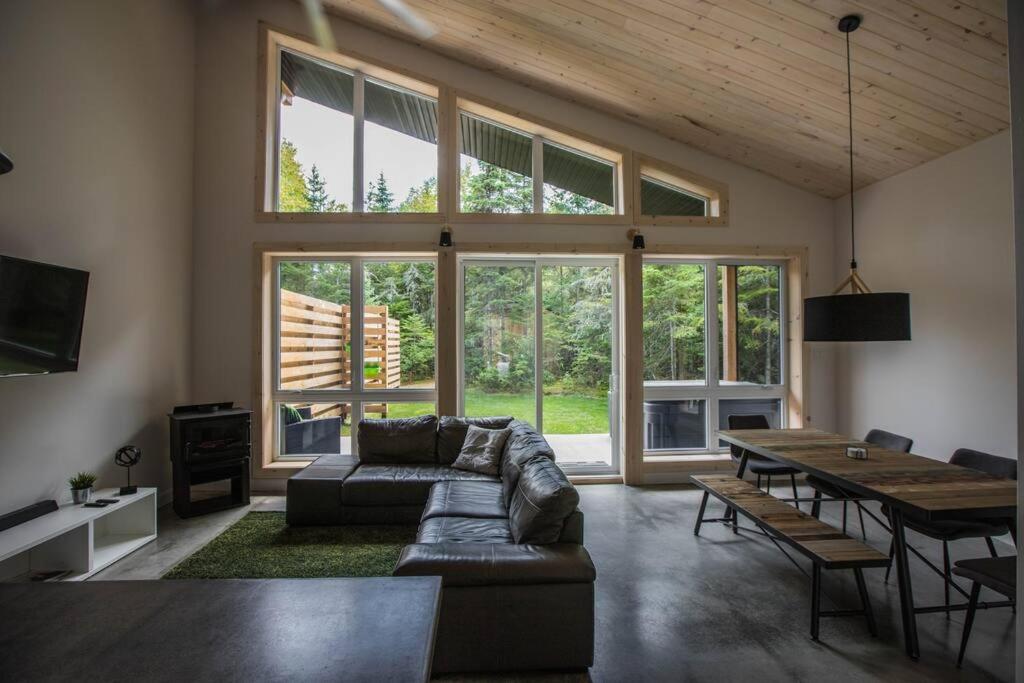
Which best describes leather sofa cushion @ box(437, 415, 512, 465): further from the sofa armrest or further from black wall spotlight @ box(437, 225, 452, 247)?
the sofa armrest

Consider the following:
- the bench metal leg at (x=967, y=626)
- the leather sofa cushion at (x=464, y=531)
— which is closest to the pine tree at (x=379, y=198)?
the leather sofa cushion at (x=464, y=531)

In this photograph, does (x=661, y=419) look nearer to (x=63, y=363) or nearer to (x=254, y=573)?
(x=254, y=573)

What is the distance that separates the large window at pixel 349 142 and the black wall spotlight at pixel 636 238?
2.15 m

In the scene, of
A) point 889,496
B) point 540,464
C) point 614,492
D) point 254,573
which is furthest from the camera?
point 614,492

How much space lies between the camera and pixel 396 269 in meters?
5.07

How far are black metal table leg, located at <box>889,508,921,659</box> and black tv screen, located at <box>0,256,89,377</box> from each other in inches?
193

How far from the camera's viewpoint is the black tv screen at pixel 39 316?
2.64 meters

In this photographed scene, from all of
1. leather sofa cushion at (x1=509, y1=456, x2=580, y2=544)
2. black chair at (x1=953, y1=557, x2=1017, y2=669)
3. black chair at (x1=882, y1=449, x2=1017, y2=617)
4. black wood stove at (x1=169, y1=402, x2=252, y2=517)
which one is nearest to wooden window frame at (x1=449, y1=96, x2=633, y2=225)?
black wood stove at (x1=169, y1=402, x2=252, y2=517)

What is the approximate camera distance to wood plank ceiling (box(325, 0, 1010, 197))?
2.93 metres

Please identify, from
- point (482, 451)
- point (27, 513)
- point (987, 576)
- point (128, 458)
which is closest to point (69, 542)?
point (27, 513)

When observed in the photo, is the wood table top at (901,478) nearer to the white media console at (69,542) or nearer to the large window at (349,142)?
the large window at (349,142)

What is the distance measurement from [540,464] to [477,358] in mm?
2465

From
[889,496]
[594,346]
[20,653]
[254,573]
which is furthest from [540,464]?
[594,346]

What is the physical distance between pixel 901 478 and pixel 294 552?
3.87 metres
